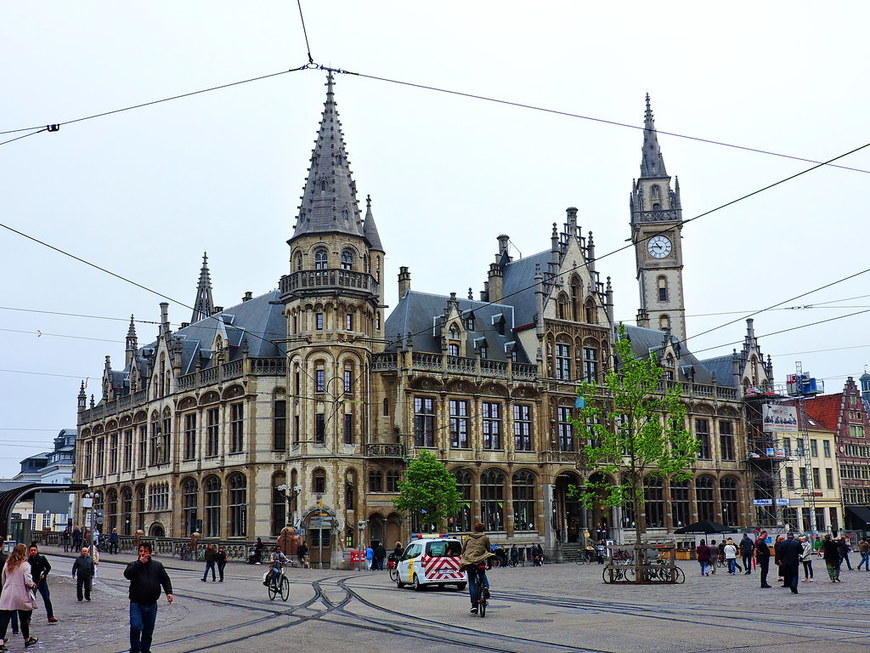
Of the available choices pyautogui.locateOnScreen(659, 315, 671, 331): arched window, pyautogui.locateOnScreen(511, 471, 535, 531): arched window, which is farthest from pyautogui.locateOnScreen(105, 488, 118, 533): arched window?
pyautogui.locateOnScreen(659, 315, 671, 331): arched window

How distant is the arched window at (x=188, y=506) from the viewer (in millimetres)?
61562

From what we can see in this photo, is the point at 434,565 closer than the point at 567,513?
Yes

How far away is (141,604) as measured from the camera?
1363cm

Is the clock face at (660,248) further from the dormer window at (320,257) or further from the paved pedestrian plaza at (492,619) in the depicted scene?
the paved pedestrian plaza at (492,619)

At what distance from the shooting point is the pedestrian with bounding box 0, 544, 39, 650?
53.2 ft

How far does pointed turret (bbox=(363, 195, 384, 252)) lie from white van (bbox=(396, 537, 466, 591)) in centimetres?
3317

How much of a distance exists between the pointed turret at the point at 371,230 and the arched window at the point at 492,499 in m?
16.2

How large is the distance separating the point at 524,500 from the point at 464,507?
16.8ft

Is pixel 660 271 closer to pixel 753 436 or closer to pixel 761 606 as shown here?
pixel 753 436

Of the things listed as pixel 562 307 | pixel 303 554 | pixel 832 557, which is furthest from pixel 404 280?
pixel 832 557

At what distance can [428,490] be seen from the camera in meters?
49.1

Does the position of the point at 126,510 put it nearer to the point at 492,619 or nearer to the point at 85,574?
the point at 85,574

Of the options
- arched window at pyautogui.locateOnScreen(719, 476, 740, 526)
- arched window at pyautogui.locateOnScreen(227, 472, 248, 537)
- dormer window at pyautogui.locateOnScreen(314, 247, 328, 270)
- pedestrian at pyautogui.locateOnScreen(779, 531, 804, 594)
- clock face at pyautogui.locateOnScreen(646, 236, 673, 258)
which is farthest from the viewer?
clock face at pyautogui.locateOnScreen(646, 236, 673, 258)

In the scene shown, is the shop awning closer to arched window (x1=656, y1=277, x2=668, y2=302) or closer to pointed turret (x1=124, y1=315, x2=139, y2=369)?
arched window (x1=656, y1=277, x2=668, y2=302)
